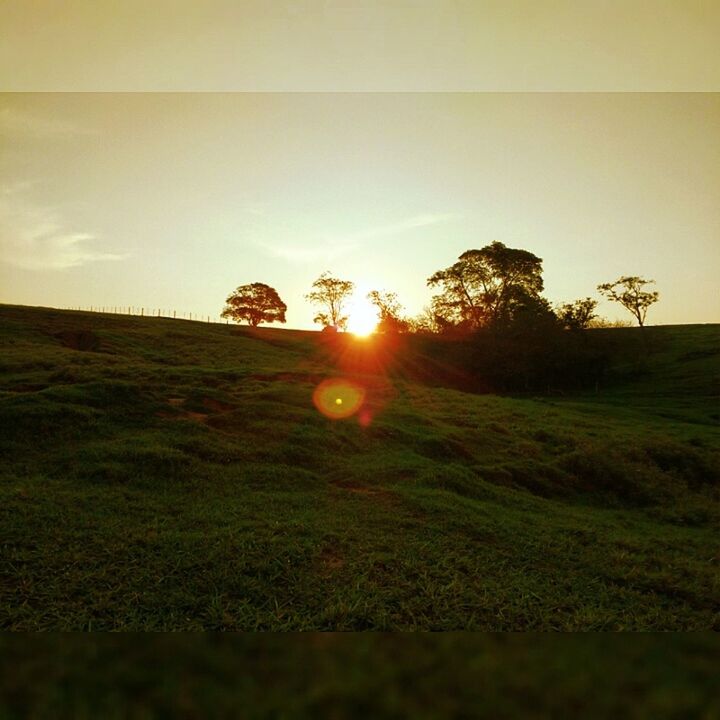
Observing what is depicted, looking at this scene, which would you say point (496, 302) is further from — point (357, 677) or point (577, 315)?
point (357, 677)

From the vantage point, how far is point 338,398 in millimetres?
18891

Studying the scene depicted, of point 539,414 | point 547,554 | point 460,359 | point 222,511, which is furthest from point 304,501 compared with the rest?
point 460,359

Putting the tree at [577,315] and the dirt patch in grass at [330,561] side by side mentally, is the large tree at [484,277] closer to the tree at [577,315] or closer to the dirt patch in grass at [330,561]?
the tree at [577,315]

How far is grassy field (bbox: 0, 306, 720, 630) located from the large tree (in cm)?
3181

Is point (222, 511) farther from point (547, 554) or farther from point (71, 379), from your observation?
point (71, 379)

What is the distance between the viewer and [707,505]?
43.0 ft

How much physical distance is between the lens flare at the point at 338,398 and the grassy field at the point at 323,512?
0.47 m

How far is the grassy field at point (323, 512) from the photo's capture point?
5.85m

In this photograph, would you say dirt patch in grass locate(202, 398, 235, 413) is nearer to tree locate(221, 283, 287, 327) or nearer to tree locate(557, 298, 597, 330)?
tree locate(557, 298, 597, 330)

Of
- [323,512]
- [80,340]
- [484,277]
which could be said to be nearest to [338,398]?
[323,512]

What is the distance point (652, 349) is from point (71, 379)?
49.2m

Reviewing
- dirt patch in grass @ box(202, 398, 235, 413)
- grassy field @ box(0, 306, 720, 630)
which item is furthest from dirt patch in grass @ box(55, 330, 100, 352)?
dirt patch in grass @ box(202, 398, 235, 413)

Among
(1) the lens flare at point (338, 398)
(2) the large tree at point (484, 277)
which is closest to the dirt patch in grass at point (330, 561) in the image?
(1) the lens flare at point (338, 398)

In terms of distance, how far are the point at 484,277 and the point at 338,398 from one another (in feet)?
122
